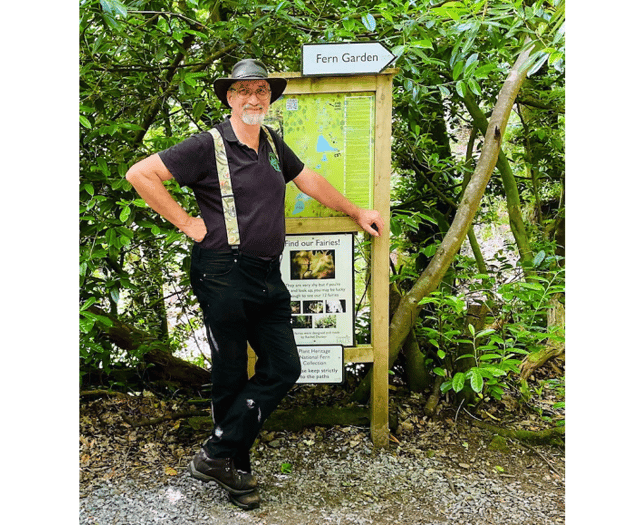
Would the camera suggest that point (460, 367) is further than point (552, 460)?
Yes

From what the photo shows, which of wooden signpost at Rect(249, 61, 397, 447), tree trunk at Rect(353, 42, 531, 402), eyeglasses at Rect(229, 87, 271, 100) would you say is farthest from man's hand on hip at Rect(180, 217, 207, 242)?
tree trunk at Rect(353, 42, 531, 402)

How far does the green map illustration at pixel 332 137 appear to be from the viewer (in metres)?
3.68

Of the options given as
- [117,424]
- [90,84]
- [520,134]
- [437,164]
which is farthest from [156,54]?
[520,134]

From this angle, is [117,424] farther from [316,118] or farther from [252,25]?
[252,25]

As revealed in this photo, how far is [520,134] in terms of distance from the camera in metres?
5.45

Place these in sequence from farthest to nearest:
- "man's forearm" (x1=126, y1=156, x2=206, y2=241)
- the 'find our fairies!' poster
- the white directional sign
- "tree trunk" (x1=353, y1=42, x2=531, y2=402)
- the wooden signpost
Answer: "tree trunk" (x1=353, y1=42, x2=531, y2=402), the 'find our fairies!' poster, the wooden signpost, the white directional sign, "man's forearm" (x1=126, y1=156, x2=206, y2=241)

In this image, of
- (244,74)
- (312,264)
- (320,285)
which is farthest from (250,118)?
(320,285)

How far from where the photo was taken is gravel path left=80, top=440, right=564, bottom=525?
10.4 feet

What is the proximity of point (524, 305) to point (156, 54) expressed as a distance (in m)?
2.87

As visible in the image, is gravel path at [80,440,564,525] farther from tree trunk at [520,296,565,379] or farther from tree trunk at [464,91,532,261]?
tree trunk at [464,91,532,261]

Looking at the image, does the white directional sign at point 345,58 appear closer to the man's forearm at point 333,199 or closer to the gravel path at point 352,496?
the man's forearm at point 333,199

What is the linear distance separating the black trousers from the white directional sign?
1.18m

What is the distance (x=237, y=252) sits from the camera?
10.0 ft

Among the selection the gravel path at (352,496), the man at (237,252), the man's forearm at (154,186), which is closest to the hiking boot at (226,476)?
the man at (237,252)
